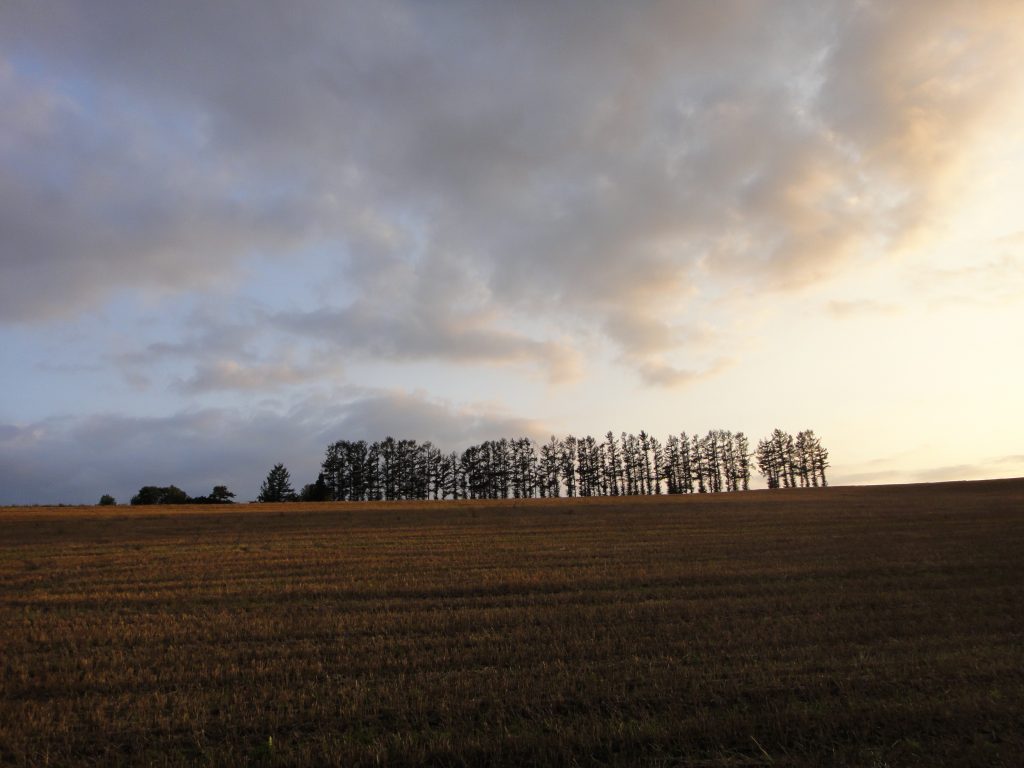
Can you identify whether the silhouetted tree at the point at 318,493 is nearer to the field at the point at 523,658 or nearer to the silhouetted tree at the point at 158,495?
the silhouetted tree at the point at 158,495

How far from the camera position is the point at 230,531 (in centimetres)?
3634

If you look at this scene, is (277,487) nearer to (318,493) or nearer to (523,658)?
(318,493)

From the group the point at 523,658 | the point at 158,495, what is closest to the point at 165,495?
the point at 158,495

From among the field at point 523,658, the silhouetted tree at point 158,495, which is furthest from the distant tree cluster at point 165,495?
the field at point 523,658

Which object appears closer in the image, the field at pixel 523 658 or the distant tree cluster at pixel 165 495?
the field at pixel 523 658

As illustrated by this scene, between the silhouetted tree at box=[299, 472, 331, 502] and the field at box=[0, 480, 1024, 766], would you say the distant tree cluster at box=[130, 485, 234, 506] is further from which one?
the field at box=[0, 480, 1024, 766]

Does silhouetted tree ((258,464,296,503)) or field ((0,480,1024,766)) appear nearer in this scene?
field ((0,480,1024,766))

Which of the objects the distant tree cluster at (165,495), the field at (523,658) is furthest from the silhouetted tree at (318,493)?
the field at (523,658)

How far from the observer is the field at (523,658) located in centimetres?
716

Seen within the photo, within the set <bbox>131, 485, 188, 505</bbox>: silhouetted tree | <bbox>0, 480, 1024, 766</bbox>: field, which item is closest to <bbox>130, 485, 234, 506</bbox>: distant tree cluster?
<bbox>131, 485, 188, 505</bbox>: silhouetted tree

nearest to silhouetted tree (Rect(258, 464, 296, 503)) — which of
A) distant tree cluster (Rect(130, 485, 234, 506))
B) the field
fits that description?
distant tree cluster (Rect(130, 485, 234, 506))

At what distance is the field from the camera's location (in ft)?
23.5

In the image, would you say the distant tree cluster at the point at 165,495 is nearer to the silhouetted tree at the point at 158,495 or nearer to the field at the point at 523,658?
the silhouetted tree at the point at 158,495

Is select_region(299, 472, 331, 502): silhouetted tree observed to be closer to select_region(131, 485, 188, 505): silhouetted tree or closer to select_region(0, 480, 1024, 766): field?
select_region(131, 485, 188, 505): silhouetted tree
